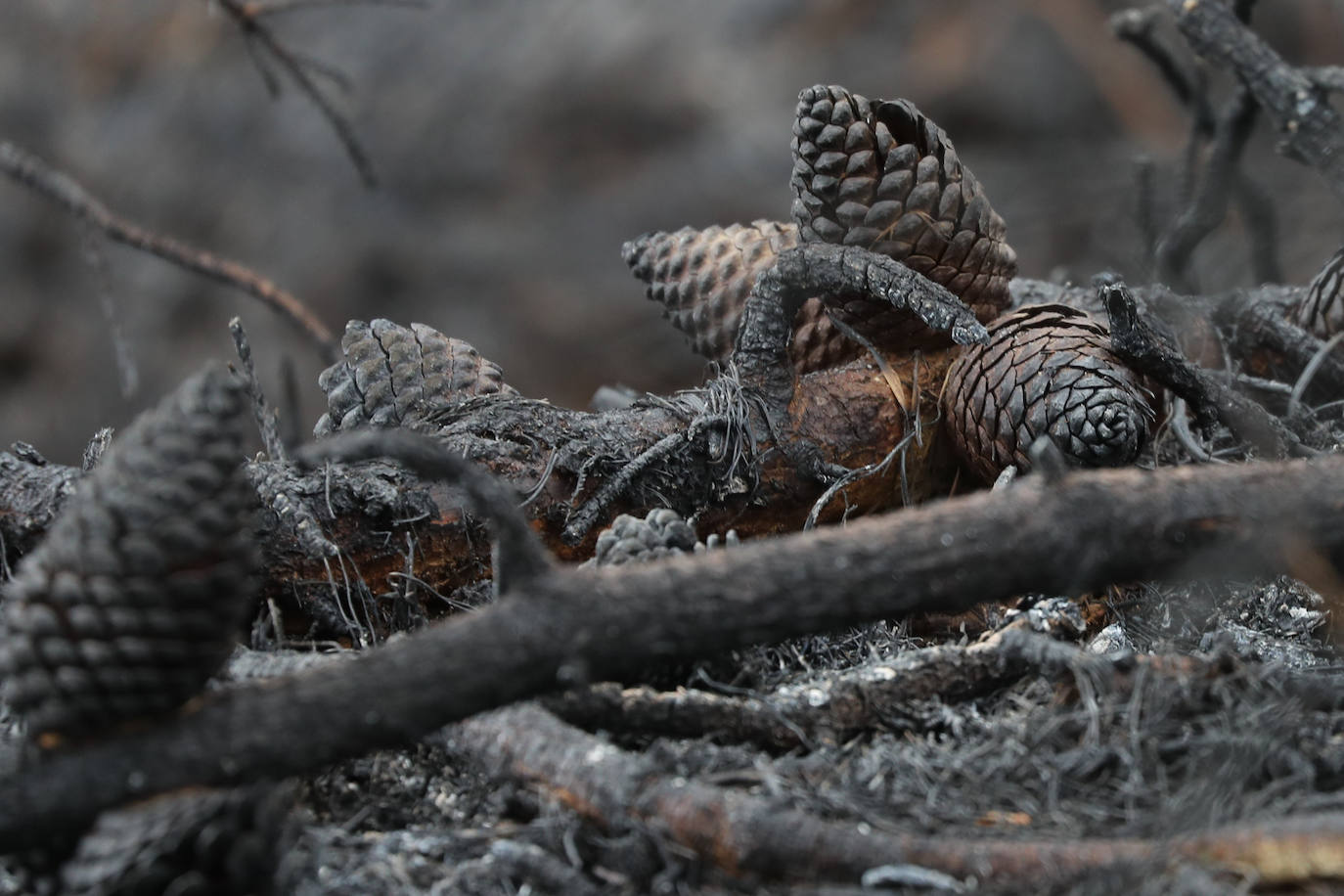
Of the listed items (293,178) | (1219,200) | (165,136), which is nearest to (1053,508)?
(1219,200)

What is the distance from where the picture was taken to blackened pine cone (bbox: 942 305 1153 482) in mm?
885

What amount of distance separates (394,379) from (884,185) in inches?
19.4

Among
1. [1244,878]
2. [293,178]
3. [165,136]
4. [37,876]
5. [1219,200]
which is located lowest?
[1244,878]

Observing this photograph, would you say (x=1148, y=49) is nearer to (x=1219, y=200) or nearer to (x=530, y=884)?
(x=1219, y=200)

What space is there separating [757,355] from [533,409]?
0.21 meters

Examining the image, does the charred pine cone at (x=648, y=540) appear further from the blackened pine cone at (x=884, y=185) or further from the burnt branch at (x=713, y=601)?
the blackened pine cone at (x=884, y=185)

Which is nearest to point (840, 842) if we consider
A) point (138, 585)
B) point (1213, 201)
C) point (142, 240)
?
point (138, 585)

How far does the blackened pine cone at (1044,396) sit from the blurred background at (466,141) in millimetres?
1791

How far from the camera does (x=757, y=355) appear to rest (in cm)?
101

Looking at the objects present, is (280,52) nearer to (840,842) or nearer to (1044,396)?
(1044,396)

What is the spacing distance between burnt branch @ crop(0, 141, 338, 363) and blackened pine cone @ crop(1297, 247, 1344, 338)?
1056 mm

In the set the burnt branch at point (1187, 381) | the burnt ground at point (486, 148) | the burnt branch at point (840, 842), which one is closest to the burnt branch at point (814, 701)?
the burnt branch at point (840, 842)

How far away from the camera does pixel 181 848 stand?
1.58 ft

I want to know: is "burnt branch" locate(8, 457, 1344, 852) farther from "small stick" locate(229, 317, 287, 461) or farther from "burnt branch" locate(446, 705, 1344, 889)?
"small stick" locate(229, 317, 287, 461)
